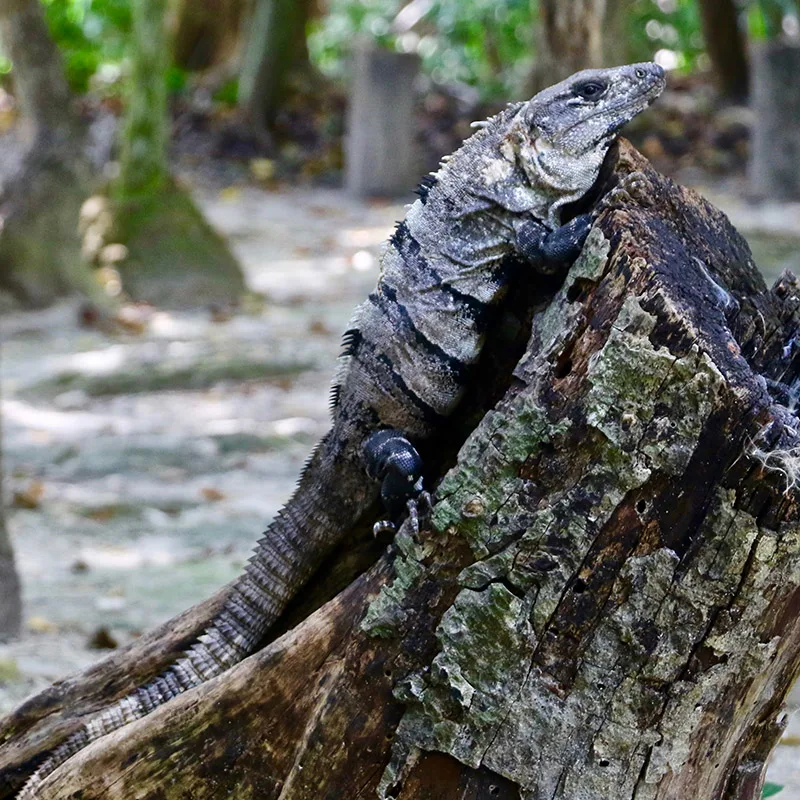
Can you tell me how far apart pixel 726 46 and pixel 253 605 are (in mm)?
14858

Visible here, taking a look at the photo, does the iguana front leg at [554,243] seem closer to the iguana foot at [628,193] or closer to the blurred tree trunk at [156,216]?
the iguana foot at [628,193]

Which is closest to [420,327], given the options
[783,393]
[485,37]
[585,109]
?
[585,109]

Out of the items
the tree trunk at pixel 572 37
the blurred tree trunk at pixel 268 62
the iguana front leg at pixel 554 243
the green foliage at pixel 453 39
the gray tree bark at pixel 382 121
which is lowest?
the iguana front leg at pixel 554 243

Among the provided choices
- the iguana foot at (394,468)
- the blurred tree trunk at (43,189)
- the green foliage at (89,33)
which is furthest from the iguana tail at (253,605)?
the green foliage at (89,33)

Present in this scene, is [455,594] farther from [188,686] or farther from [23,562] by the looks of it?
[23,562]

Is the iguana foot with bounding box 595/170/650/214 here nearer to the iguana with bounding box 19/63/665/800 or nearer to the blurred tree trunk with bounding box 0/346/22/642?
the iguana with bounding box 19/63/665/800

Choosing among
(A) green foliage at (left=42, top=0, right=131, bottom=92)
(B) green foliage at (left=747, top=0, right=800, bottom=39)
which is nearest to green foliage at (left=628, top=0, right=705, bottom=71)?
(B) green foliage at (left=747, top=0, right=800, bottom=39)

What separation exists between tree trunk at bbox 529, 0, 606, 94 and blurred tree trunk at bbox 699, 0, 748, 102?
7.99 meters

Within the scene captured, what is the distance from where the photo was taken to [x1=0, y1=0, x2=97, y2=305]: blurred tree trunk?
10.1 meters

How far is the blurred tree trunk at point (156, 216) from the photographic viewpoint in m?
10.9

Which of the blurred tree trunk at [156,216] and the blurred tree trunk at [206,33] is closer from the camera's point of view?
the blurred tree trunk at [156,216]

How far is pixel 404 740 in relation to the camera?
2.38m

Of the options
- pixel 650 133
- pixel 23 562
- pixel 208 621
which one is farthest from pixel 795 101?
pixel 208 621

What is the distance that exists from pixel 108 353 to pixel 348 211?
5.96 meters
